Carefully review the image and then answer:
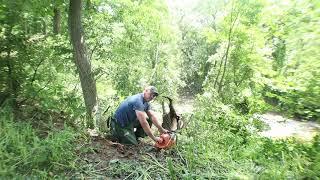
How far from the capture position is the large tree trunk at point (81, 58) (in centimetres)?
726

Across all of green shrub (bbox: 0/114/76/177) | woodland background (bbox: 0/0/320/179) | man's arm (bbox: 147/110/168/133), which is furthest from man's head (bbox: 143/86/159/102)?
green shrub (bbox: 0/114/76/177)

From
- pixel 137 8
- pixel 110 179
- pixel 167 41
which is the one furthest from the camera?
pixel 167 41

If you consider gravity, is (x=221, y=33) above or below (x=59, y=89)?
above

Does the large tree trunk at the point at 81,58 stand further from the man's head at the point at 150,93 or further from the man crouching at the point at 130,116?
the man's head at the point at 150,93

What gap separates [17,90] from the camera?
6.89 meters

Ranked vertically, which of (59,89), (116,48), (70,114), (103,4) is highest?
(103,4)

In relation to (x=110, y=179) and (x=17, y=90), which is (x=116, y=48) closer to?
(x=17, y=90)

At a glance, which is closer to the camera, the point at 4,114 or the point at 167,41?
the point at 4,114

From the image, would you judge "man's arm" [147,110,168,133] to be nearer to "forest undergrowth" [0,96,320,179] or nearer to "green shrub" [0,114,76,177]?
"forest undergrowth" [0,96,320,179]

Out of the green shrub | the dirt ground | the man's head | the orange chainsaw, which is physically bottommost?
the dirt ground

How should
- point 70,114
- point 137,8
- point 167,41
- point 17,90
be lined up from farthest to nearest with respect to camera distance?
point 167,41 → point 137,8 → point 70,114 → point 17,90

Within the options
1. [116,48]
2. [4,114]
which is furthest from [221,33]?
[4,114]

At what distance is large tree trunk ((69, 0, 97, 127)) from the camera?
286 inches

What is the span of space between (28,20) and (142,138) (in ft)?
11.1
